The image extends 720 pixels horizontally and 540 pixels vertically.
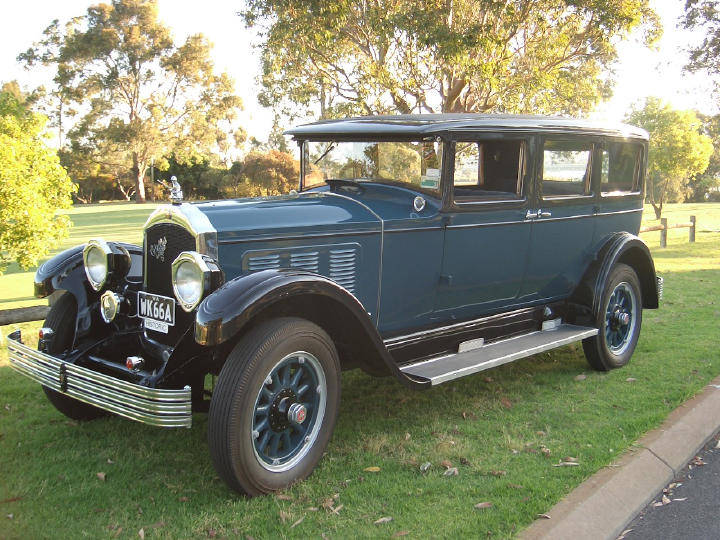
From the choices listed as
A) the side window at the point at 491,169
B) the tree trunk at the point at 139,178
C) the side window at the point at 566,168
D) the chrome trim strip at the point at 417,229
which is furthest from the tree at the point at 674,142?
the tree trunk at the point at 139,178

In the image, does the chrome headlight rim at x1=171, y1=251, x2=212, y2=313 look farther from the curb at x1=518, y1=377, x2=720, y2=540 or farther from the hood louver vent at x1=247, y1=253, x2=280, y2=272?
the curb at x1=518, y1=377, x2=720, y2=540

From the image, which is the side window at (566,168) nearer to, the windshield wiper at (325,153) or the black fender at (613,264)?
the black fender at (613,264)

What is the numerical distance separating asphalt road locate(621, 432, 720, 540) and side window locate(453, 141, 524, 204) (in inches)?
82.7

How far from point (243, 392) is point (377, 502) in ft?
2.85

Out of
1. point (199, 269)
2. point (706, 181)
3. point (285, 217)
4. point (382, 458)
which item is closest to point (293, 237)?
point (285, 217)

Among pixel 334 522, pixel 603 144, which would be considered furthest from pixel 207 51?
pixel 334 522

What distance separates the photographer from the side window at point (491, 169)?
4.55 metres

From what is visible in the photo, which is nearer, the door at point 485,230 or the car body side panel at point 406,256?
the car body side panel at point 406,256

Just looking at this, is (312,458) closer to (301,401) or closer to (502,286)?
(301,401)

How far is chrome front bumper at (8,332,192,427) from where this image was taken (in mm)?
3018

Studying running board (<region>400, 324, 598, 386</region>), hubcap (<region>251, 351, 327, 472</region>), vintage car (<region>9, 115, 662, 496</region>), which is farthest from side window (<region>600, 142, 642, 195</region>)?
hubcap (<region>251, 351, 327, 472</region>)

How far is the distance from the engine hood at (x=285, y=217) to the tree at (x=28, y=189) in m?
3.19

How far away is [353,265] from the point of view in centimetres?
392

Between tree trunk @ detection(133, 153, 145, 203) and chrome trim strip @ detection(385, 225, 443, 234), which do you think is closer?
chrome trim strip @ detection(385, 225, 443, 234)
